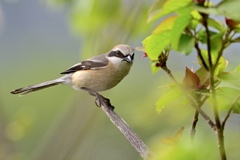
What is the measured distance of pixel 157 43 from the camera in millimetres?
512

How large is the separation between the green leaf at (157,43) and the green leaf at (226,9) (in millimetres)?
54

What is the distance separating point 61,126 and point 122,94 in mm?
1811

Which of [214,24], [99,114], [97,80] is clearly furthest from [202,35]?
[97,80]

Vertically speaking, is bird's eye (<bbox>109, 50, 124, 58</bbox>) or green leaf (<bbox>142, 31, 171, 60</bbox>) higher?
bird's eye (<bbox>109, 50, 124, 58</bbox>)

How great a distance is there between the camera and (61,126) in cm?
102

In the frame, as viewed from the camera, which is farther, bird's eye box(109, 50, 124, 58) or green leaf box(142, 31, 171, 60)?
bird's eye box(109, 50, 124, 58)

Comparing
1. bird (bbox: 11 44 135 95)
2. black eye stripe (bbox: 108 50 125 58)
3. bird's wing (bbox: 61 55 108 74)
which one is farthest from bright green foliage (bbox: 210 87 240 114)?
bird's wing (bbox: 61 55 108 74)

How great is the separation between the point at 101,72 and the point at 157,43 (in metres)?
1.73

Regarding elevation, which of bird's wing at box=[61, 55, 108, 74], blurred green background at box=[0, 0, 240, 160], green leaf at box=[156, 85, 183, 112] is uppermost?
bird's wing at box=[61, 55, 108, 74]

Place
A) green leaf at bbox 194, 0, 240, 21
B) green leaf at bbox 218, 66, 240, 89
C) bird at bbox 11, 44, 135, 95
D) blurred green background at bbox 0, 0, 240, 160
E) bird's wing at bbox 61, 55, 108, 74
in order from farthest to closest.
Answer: bird's wing at bbox 61, 55, 108, 74 < bird at bbox 11, 44, 135, 95 < blurred green background at bbox 0, 0, 240, 160 < green leaf at bbox 218, 66, 240, 89 < green leaf at bbox 194, 0, 240, 21

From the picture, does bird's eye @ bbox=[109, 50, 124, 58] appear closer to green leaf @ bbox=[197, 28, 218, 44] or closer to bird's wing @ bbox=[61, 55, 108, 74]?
bird's wing @ bbox=[61, 55, 108, 74]

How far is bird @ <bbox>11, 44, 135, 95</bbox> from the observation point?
213 centimetres

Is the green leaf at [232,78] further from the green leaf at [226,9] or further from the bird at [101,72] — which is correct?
the bird at [101,72]

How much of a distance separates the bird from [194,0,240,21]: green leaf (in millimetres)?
1599
